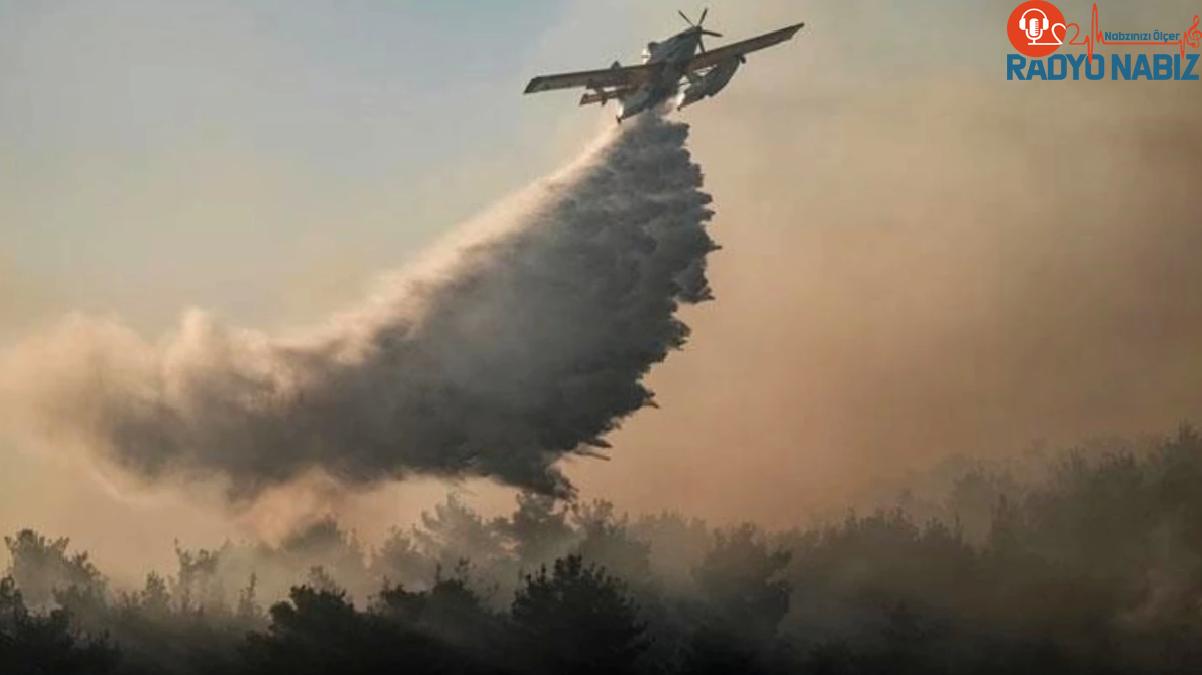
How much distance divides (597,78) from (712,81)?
15.9 ft

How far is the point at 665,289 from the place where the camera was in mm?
60906

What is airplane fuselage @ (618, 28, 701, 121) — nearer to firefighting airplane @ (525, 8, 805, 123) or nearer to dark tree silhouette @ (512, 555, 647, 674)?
firefighting airplane @ (525, 8, 805, 123)

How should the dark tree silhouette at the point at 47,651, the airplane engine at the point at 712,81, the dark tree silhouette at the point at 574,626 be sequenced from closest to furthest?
the airplane engine at the point at 712,81, the dark tree silhouette at the point at 574,626, the dark tree silhouette at the point at 47,651

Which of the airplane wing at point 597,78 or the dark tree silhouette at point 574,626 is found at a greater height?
the airplane wing at point 597,78

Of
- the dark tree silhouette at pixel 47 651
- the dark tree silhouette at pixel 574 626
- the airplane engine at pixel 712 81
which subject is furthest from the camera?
the dark tree silhouette at pixel 47 651

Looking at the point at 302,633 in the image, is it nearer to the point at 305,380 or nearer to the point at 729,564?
the point at 305,380

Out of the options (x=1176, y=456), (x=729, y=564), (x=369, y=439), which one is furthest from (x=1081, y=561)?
(x=369, y=439)

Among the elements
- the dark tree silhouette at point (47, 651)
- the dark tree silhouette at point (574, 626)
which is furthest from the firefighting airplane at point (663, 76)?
the dark tree silhouette at point (47, 651)

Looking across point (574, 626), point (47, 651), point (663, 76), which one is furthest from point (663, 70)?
point (47, 651)

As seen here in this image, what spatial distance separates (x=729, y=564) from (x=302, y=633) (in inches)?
1079

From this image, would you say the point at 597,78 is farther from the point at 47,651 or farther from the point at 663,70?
the point at 47,651

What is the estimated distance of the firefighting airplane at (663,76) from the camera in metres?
59.7

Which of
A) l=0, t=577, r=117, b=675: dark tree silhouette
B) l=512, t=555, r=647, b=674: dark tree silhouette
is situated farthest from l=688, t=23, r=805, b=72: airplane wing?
l=0, t=577, r=117, b=675: dark tree silhouette

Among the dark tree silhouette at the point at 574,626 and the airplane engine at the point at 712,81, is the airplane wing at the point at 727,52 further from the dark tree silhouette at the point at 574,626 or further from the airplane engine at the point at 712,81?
the dark tree silhouette at the point at 574,626
